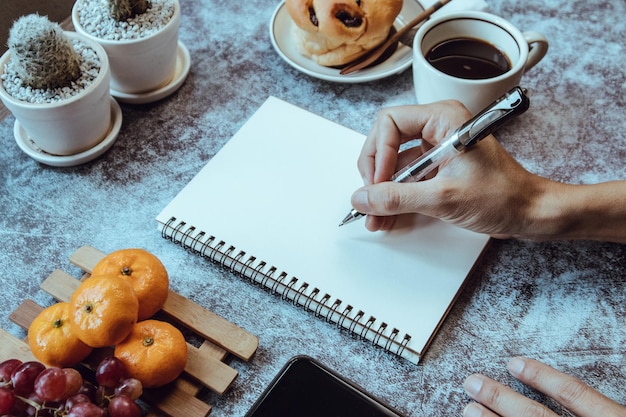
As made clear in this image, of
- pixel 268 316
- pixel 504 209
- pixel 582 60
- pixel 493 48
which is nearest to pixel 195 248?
pixel 268 316

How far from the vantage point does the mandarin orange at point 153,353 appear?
708mm

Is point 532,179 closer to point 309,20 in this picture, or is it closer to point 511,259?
point 511,259

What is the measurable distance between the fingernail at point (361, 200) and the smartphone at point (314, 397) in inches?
8.7

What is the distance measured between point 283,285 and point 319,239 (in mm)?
90

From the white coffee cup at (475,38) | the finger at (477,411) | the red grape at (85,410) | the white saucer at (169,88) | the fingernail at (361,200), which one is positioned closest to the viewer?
the red grape at (85,410)

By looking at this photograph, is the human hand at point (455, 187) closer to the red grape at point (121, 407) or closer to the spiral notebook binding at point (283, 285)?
the spiral notebook binding at point (283, 285)

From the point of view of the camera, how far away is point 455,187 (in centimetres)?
81

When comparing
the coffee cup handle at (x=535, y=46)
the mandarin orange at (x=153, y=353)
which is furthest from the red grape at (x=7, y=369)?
the coffee cup handle at (x=535, y=46)

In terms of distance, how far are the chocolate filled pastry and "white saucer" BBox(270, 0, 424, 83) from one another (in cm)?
3

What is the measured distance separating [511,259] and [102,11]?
73cm

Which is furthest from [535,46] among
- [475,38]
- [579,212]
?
[579,212]

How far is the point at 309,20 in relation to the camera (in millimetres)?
1057

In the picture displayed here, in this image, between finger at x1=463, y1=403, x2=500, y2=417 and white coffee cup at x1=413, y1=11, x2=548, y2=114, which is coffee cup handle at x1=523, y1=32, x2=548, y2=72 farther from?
finger at x1=463, y1=403, x2=500, y2=417

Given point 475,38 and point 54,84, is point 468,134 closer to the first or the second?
point 475,38
